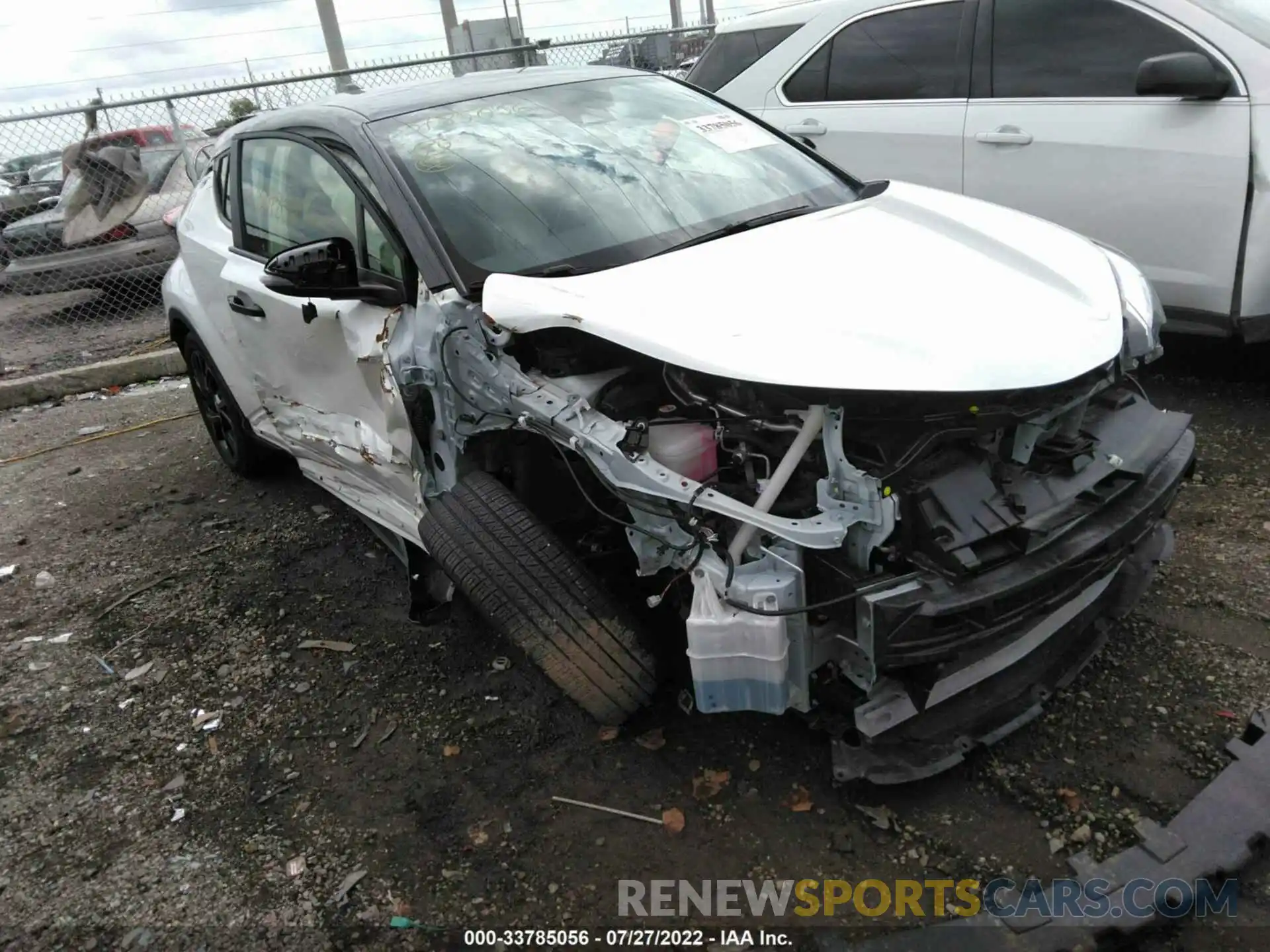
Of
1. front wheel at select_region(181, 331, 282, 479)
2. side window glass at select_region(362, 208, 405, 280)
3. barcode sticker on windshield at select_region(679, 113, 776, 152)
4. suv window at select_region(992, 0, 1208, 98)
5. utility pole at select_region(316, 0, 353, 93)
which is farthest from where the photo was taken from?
utility pole at select_region(316, 0, 353, 93)

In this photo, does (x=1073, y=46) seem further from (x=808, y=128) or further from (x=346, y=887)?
(x=346, y=887)

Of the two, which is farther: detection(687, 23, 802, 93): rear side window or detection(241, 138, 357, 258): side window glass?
detection(687, 23, 802, 93): rear side window

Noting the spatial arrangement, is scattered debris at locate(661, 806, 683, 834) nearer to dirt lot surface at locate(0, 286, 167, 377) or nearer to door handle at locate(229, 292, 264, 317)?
door handle at locate(229, 292, 264, 317)

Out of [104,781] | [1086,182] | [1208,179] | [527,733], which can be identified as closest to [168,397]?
[104,781]

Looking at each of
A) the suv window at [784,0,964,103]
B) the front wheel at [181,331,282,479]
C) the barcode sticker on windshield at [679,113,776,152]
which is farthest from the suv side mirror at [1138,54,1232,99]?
the front wheel at [181,331,282,479]

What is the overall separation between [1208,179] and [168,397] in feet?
20.4

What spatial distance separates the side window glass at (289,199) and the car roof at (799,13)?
2.92 m

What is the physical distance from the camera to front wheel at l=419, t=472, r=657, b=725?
99.6 inches

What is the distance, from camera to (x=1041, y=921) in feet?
6.66

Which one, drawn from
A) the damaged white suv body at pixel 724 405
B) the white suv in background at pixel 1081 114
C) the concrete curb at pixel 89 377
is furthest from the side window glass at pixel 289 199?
the concrete curb at pixel 89 377

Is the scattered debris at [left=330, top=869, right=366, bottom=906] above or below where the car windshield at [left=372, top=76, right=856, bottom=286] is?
below

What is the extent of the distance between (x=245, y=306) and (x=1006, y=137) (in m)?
3.41

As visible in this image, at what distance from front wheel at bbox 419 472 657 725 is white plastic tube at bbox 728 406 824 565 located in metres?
0.50

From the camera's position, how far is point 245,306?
370 centimetres
